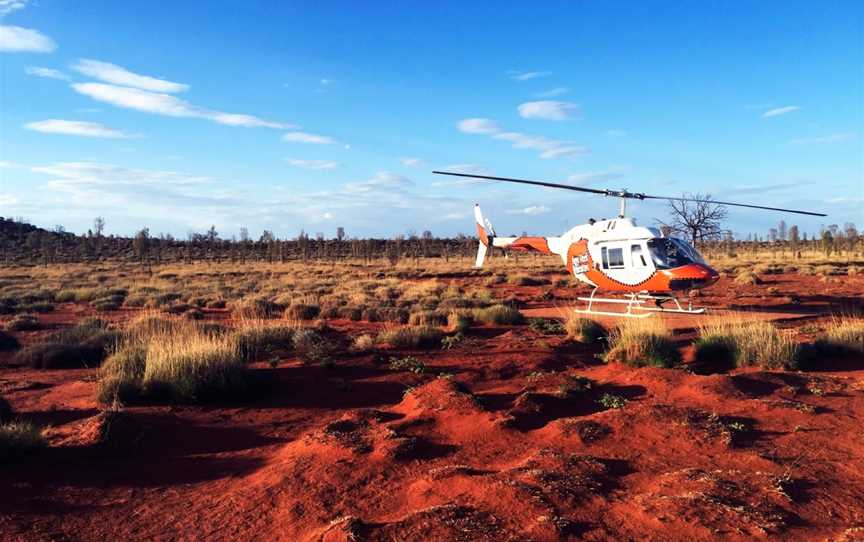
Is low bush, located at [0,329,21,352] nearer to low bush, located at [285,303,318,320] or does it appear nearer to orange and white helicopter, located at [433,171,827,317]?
low bush, located at [285,303,318,320]

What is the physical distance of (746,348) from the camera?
1134 centimetres

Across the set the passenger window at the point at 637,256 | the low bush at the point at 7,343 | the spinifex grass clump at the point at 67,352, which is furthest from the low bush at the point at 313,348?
the passenger window at the point at 637,256

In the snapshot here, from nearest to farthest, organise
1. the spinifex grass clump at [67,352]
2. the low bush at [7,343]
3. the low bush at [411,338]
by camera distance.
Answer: the spinifex grass clump at [67,352] < the low bush at [411,338] < the low bush at [7,343]

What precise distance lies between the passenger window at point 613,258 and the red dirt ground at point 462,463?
7767 millimetres

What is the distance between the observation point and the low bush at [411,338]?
549 inches

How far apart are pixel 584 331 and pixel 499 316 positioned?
3631mm

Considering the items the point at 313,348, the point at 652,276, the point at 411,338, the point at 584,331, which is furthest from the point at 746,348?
the point at 313,348

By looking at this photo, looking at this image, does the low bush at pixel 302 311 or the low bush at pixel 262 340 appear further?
the low bush at pixel 302 311

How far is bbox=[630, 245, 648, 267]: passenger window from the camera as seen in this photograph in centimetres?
1706

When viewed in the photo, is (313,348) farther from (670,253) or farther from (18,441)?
(670,253)

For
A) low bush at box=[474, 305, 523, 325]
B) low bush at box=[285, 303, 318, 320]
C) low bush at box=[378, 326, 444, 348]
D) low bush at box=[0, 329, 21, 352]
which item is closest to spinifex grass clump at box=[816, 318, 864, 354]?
low bush at box=[474, 305, 523, 325]

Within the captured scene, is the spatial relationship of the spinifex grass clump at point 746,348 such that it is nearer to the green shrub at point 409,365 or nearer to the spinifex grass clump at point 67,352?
the green shrub at point 409,365

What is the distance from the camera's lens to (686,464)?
6051mm

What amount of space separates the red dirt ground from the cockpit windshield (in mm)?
6466
